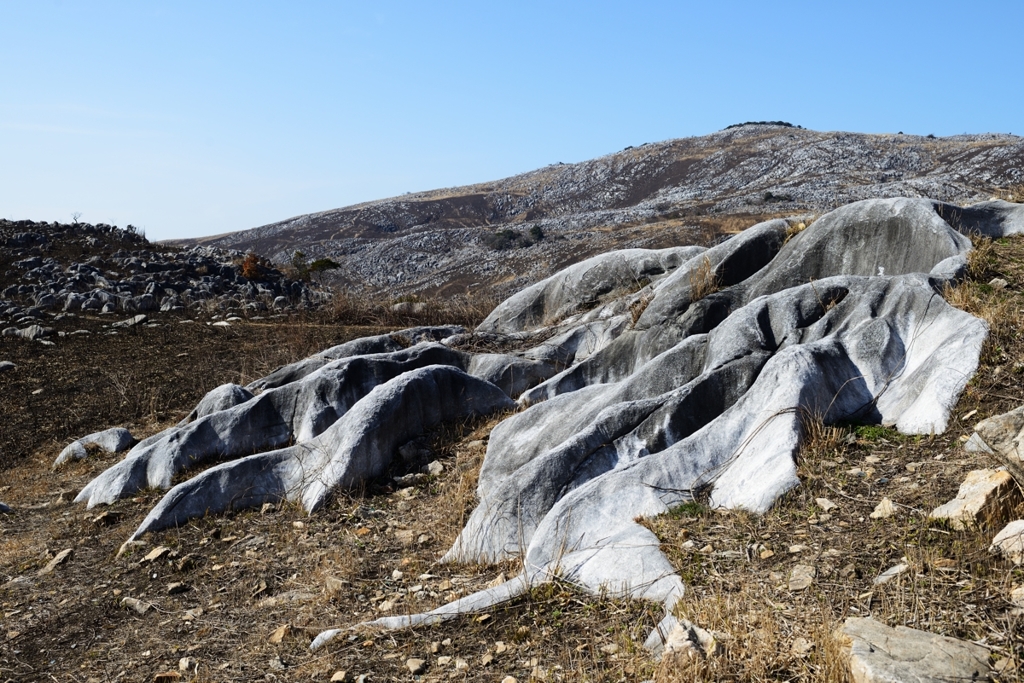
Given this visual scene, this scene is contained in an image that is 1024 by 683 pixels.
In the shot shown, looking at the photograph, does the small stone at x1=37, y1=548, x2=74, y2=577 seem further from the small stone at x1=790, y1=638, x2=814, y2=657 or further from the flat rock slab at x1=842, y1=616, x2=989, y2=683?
the flat rock slab at x1=842, y1=616, x2=989, y2=683

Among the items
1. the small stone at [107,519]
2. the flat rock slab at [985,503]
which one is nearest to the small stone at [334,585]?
the small stone at [107,519]

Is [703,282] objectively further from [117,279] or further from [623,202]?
[623,202]

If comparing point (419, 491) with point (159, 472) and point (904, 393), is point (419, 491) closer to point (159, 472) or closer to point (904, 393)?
point (159, 472)

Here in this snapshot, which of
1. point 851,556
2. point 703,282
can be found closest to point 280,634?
point 851,556

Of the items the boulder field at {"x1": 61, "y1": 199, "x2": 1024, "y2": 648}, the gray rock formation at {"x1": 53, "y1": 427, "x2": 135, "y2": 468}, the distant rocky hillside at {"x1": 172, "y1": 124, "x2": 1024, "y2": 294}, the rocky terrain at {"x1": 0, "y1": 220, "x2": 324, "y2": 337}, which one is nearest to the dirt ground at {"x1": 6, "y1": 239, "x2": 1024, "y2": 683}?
the boulder field at {"x1": 61, "y1": 199, "x2": 1024, "y2": 648}

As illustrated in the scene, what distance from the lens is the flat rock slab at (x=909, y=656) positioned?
3.14 meters

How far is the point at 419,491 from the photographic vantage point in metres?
8.30

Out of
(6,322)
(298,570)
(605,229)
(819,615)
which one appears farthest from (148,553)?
(605,229)

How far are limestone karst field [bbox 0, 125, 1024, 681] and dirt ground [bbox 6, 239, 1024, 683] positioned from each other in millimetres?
22

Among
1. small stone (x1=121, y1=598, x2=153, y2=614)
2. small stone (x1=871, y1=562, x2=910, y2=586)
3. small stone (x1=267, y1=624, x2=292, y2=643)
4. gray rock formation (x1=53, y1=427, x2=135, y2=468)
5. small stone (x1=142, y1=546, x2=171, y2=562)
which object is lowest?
small stone (x1=121, y1=598, x2=153, y2=614)

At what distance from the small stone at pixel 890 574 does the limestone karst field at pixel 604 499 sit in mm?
13

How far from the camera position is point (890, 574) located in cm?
411

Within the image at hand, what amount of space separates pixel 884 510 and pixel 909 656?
1668 millimetres

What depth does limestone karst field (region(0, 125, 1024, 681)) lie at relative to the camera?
4.23m
